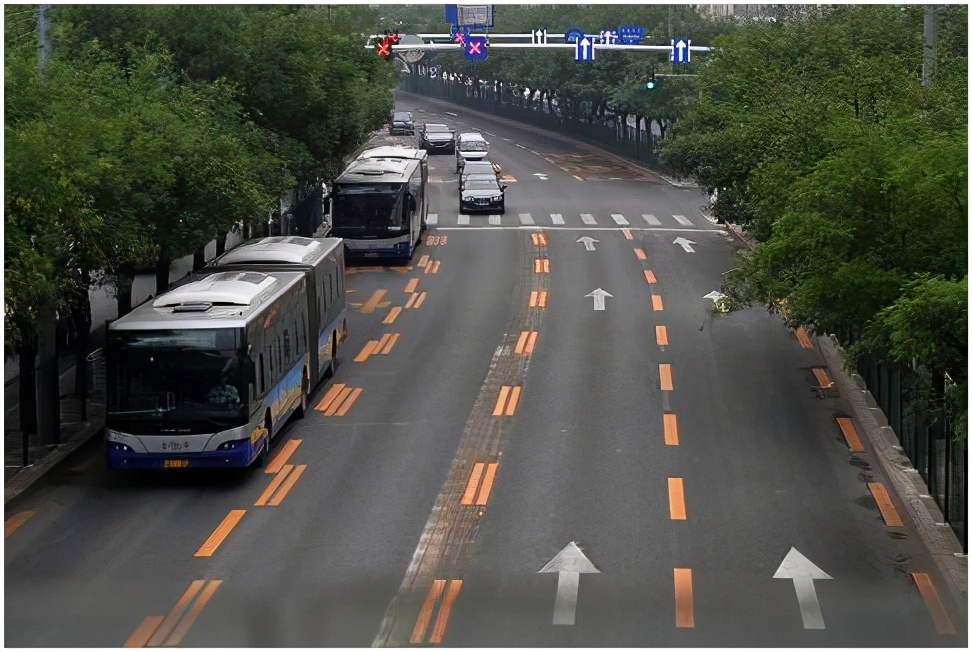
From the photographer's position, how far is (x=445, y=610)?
58.6 ft

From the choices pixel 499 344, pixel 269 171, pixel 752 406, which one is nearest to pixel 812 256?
pixel 752 406

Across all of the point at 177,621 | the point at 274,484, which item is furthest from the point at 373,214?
the point at 177,621

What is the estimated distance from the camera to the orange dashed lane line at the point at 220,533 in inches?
805

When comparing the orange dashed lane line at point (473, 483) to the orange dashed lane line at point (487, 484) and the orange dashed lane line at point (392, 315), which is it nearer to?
the orange dashed lane line at point (487, 484)

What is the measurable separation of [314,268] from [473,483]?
7.53m

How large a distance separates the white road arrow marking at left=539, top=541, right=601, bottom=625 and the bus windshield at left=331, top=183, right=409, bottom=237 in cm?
2628

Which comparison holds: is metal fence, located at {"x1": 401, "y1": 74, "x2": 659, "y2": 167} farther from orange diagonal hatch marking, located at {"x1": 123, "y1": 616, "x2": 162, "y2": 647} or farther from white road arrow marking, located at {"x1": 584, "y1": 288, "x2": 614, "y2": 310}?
orange diagonal hatch marking, located at {"x1": 123, "y1": 616, "x2": 162, "y2": 647}

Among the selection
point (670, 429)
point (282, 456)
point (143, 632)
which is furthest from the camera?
point (670, 429)

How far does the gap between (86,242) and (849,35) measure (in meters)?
24.5

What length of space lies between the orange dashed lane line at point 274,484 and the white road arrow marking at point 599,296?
16106mm

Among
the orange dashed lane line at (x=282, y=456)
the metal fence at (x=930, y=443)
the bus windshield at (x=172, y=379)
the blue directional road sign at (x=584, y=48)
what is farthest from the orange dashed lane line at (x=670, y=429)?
the blue directional road sign at (x=584, y=48)

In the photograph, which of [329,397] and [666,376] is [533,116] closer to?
[666,376]

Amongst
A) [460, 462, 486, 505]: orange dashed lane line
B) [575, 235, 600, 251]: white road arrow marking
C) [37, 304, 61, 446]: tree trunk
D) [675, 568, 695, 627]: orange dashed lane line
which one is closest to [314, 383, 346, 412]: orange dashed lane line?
[460, 462, 486, 505]: orange dashed lane line

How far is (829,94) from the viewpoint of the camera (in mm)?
29484
